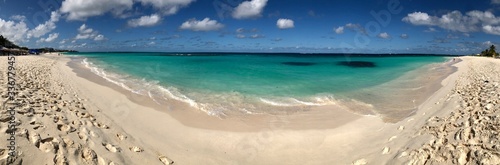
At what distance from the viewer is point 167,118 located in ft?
29.6

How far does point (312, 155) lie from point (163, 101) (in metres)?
7.58

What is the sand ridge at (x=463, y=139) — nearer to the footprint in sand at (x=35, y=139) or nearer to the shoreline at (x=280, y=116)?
the shoreline at (x=280, y=116)

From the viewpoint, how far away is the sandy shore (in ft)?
14.9

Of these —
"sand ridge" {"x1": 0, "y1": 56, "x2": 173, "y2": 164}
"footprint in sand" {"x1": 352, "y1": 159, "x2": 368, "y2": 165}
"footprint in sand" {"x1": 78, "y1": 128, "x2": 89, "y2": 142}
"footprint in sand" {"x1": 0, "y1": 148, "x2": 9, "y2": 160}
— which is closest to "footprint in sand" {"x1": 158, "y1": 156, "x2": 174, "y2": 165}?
"sand ridge" {"x1": 0, "y1": 56, "x2": 173, "y2": 164}

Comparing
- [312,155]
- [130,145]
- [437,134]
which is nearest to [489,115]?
[437,134]

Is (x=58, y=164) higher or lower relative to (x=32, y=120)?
lower

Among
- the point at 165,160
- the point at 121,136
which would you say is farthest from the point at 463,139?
the point at 121,136

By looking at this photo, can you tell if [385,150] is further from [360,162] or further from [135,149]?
[135,149]

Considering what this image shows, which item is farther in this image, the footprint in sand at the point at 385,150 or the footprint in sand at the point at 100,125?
the footprint in sand at the point at 100,125

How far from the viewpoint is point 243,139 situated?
7371 millimetres

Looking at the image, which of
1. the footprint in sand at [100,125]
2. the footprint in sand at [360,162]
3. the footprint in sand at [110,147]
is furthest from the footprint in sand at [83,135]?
the footprint in sand at [360,162]

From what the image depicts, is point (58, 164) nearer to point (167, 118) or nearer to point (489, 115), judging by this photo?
point (167, 118)

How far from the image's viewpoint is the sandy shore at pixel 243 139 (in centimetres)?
453

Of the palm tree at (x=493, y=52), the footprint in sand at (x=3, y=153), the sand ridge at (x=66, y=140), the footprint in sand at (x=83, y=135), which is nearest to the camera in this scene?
the footprint in sand at (x=3, y=153)
